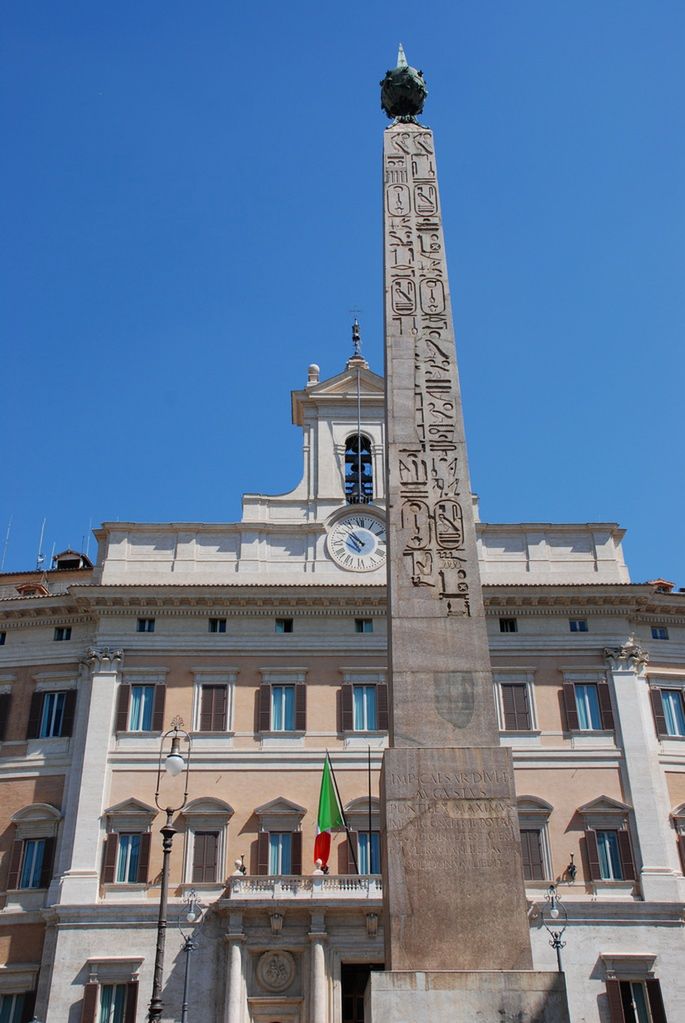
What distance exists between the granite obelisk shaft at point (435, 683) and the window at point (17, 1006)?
54.9ft

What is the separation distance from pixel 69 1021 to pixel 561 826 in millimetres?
11037

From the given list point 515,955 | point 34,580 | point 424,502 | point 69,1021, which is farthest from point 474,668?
point 34,580

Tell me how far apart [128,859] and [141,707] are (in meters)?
3.46

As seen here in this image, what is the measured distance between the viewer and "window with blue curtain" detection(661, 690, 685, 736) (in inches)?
998

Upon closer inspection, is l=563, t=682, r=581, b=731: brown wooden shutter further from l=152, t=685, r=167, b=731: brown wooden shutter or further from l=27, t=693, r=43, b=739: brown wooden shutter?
l=27, t=693, r=43, b=739: brown wooden shutter

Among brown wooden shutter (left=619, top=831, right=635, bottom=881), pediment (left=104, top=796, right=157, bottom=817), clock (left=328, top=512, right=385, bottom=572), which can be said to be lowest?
brown wooden shutter (left=619, top=831, right=635, bottom=881)

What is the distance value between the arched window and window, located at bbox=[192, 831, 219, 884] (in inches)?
348

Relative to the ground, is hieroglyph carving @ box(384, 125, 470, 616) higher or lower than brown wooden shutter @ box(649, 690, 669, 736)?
lower

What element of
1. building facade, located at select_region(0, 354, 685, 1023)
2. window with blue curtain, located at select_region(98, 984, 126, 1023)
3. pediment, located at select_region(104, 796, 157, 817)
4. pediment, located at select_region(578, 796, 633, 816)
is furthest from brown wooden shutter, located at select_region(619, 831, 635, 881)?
window with blue curtain, located at select_region(98, 984, 126, 1023)

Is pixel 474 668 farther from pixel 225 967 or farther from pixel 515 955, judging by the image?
pixel 225 967

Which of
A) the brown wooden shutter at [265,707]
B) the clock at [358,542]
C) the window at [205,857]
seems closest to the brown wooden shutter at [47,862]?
the window at [205,857]

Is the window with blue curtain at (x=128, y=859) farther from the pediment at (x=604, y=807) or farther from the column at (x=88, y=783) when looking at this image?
the pediment at (x=604, y=807)

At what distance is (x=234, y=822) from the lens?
23.5 metres

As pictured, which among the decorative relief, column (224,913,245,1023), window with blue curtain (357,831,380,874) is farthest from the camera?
window with blue curtain (357,831,380,874)
